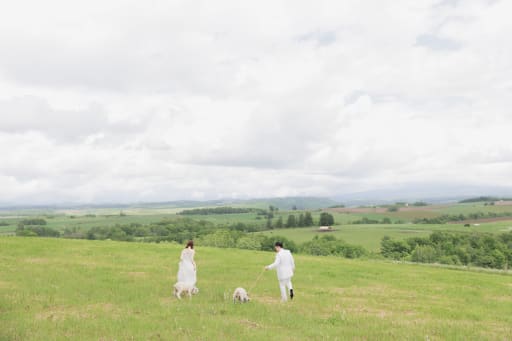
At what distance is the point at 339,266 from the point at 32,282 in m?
24.6

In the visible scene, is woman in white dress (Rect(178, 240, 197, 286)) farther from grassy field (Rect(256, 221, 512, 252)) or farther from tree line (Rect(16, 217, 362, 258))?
grassy field (Rect(256, 221, 512, 252))

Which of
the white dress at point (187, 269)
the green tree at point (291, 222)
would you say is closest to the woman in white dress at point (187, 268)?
the white dress at point (187, 269)

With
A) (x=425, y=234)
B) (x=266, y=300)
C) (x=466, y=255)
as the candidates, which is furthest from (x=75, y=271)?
(x=425, y=234)

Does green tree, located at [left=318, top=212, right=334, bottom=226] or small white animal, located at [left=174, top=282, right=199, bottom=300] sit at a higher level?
small white animal, located at [left=174, top=282, right=199, bottom=300]

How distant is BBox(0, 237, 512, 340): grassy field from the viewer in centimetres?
1288

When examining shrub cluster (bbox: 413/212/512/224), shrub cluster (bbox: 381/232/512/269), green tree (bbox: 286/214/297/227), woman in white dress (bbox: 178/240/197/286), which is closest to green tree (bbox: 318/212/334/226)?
green tree (bbox: 286/214/297/227)

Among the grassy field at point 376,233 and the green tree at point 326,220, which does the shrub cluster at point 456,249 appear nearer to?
the grassy field at point 376,233

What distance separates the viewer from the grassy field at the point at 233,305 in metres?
12.9

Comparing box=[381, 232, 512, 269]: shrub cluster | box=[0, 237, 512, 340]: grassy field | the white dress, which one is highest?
the white dress

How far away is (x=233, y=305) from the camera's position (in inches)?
669

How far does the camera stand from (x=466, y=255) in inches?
3652

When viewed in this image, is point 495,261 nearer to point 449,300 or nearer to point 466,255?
point 466,255

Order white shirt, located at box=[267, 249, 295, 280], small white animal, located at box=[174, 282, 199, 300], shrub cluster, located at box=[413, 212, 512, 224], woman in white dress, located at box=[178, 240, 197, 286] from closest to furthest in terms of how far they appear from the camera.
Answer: small white animal, located at box=[174, 282, 199, 300]
white shirt, located at box=[267, 249, 295, 280]
woman in white dress, located at box=[178, 240, 197, 286]
shrub cluster, located at box=[413, 212, 512, 224]

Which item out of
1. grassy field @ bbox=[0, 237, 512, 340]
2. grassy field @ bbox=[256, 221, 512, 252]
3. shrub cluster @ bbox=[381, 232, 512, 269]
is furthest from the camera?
grassy field @ bbox=[256, 221, 512, 252]
